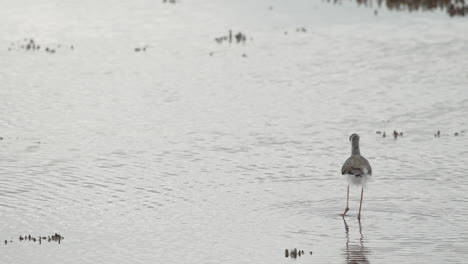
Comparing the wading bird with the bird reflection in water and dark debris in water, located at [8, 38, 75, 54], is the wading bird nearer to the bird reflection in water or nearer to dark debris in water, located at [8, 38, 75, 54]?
the bird reflection in water

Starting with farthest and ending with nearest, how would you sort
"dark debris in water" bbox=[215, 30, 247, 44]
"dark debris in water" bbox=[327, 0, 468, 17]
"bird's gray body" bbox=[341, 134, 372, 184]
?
"dark debris in water" bbox=[327, 0, 468, 17] → "dark debris in water" bbox=[215, 30, 247, 44] → "bird's gray body" bbox=[341, 134, 372, 184]

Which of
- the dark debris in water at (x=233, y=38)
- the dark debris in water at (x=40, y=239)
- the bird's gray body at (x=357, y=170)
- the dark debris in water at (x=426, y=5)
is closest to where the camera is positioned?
the dark debris in water at (x=40, y=239)

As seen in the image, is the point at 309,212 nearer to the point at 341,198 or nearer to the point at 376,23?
the point at 341,198

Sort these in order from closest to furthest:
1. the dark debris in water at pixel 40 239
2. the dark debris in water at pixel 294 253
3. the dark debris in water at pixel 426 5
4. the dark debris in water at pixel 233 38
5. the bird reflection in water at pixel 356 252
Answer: the bird reflection in water at pixel 356 252 → the dark debris in water at pixel 294 253 → the dark debris in water at pixel 40 239 → the dark debris in water at pixel 233 38 → the dark debris in water at pixel 426 5

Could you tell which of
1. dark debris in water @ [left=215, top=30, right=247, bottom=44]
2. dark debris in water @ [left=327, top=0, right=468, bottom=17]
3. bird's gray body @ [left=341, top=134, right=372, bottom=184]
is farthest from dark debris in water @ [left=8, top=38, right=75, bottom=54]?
bird's gray body @ [left=341, top=134, right=372, bottom=184]

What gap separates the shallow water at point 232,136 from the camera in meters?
15.5

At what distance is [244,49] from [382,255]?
24.5m

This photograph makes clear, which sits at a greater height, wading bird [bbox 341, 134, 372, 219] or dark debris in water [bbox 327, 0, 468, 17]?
dark debris in water [bbox 327, 0, 468, 17]

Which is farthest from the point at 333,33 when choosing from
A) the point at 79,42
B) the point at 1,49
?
the point at 1,49

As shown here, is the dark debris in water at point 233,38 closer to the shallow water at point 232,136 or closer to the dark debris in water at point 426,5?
the shallow water at point 232,136

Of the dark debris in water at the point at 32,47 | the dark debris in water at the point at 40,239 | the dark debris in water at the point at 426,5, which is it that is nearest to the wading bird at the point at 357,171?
the dark debris in water at the point at 40,239

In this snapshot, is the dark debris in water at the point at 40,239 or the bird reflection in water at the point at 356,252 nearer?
the bird reflection in water at the point at 356,252

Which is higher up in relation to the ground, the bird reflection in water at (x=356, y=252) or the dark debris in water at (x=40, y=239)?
the dark debris in water at (x=40, y=239)

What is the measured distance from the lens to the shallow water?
1545 cm
